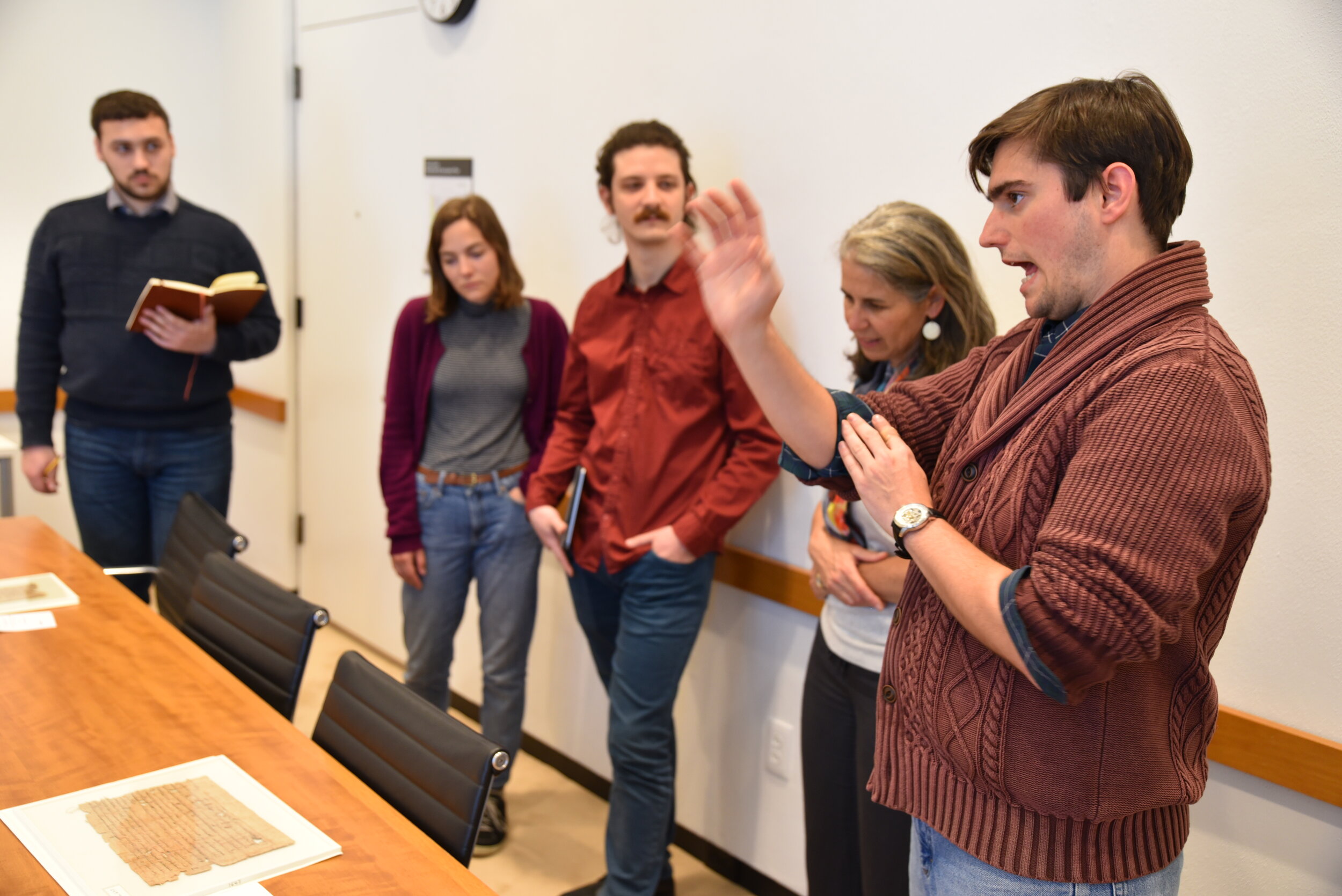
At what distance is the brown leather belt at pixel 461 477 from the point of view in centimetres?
256

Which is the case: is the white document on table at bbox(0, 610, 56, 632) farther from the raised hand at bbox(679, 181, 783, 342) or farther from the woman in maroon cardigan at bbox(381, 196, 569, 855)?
the raised hand at bbox(679, 181, 783, 342)

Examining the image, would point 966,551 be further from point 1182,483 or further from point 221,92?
point 221,92

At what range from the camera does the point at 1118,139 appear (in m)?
A: 1.03

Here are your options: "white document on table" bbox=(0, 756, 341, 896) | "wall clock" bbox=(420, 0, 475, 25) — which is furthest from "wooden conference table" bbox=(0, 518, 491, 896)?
"wall clock" bbox=(420, 0, 475, 25)

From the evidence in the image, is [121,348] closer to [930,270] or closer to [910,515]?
[930,270]

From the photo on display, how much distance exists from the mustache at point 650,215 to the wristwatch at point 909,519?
3.92 ft

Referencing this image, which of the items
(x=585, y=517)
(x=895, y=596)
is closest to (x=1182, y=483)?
(x=895, y=596)

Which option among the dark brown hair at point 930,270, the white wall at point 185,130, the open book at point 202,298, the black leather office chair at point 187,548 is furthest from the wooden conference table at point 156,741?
the white wall at point 185,130

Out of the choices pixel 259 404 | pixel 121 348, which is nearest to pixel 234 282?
pixel 121 348

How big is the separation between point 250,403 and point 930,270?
363 cm

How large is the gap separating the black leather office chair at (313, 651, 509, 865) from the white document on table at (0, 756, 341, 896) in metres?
0.15

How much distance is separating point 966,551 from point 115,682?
1347mm

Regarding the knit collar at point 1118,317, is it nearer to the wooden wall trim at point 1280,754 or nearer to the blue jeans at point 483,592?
the wooden wall trim at point 1280,754

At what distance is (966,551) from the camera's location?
108cm
